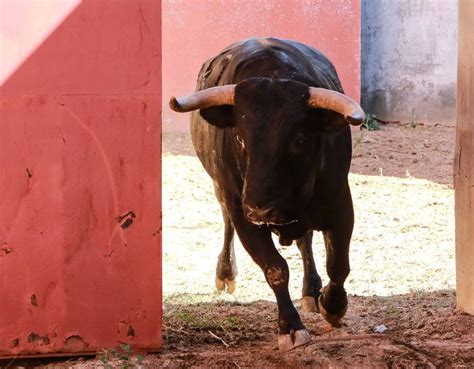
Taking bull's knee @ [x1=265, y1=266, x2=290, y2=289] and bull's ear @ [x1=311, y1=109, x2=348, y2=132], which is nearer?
bull's ear @ [x1=311, y1=109, x2=348, y2=132]

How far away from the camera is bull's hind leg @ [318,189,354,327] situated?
6.36 m

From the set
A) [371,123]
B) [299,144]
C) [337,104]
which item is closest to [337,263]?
[299,144]

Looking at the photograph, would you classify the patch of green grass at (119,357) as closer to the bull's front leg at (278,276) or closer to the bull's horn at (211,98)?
the bull's front leg at (278,276)

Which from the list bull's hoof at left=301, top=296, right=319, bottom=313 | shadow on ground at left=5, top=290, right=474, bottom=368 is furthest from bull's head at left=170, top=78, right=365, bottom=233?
bull's hoof at left=301, top=296, right=319, bottom=313

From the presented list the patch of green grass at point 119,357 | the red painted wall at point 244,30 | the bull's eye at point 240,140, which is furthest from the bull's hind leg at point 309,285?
the red painted wall at point 244,30

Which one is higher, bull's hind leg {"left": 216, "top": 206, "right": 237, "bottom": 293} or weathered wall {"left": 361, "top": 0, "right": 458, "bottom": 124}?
weathered wall {"left": 361, "top": 0, "right": 458, "bottom": 124}

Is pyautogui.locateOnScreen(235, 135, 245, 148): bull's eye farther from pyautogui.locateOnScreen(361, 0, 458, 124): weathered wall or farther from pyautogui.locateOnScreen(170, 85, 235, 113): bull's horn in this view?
pyautogui.locateOnScreen(361, 0, 458, 124): weathered wall

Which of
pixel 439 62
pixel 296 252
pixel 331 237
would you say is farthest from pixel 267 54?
pixel 439 62

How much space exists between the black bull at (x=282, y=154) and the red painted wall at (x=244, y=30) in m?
7.70

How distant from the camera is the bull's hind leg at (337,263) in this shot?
6355 mm

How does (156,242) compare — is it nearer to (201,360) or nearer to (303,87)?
(201,360)

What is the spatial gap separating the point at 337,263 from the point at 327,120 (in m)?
1.19

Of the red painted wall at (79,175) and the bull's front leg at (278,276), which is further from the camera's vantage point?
the bull's front leg at (278,276)

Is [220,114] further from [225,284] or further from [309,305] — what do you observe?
[225,284]
